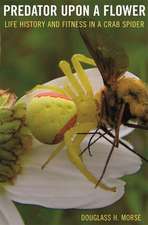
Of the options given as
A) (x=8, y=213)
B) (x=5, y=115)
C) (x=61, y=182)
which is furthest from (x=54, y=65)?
(x=8, y=213)

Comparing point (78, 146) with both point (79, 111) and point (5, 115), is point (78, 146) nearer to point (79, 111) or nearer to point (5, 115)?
point (79, 111)

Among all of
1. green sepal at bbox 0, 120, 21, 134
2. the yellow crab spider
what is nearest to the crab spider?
the yellow crab spider

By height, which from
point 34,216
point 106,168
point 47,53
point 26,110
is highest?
point 47,53

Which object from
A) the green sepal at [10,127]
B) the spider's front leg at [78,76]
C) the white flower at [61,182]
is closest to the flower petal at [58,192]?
the white flower at [61,182]

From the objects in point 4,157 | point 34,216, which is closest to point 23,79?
point 4,157

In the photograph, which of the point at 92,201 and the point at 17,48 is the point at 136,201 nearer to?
the point at 92,201
